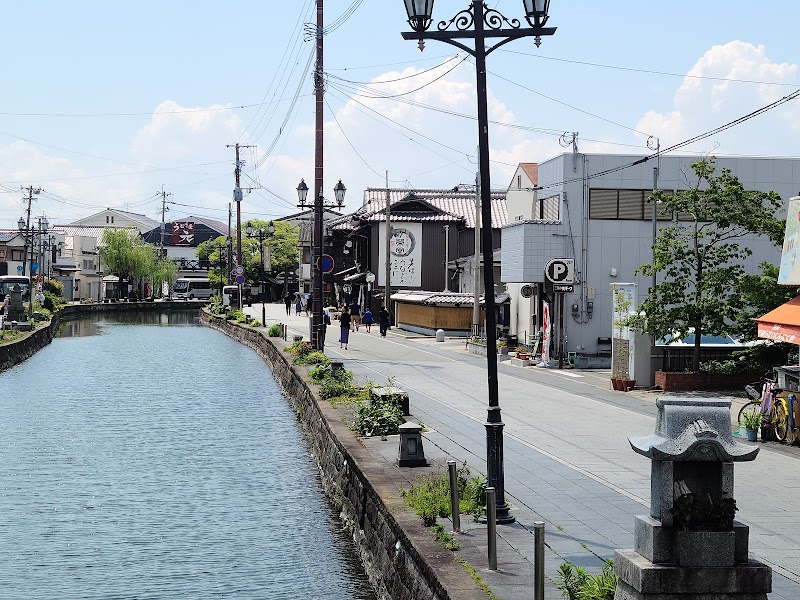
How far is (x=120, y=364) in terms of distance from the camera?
45156mm

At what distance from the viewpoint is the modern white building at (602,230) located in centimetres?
3494

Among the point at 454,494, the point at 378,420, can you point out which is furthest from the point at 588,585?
the point at 378,420

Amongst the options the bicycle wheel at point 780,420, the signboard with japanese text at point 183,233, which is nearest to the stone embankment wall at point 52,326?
the bicycle wheel at point 780,420

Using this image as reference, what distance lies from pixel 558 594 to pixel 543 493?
4.78m

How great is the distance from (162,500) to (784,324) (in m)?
11.5

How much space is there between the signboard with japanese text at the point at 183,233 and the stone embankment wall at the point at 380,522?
135 metres

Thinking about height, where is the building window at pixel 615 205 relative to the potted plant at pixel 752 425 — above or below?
above

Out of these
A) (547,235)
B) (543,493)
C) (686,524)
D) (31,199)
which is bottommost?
(543,493)

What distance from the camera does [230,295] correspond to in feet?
285

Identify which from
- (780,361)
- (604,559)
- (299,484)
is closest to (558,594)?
(604,559)

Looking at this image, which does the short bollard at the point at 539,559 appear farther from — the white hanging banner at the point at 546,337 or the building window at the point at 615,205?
the building window at the point at 615,205

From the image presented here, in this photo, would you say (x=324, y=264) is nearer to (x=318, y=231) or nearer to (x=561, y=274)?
(x=318, y=231)

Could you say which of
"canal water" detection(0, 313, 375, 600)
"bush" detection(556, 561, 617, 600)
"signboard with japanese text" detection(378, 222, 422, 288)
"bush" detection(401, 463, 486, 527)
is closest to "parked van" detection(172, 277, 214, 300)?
"signboard with japanese text" detection(378, 222, 422, 288)

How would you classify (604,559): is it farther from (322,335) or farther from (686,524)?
(322,335)
